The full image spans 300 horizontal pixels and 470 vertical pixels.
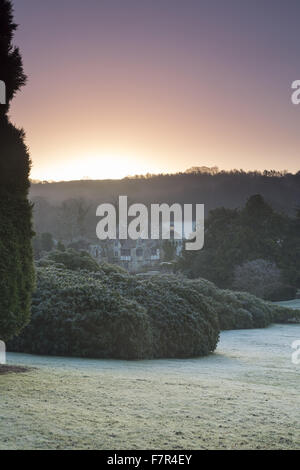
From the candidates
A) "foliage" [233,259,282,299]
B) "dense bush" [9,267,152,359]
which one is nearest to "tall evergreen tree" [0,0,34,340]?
"dense bush" [9,267,152,359]

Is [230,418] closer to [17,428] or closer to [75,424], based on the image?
[75,424]

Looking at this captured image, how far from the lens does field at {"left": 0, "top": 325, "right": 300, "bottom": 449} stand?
5484 mm

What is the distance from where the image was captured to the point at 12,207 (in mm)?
8789

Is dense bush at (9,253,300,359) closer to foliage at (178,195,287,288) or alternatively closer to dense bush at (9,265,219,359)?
dense bush at (9,265,219,359)

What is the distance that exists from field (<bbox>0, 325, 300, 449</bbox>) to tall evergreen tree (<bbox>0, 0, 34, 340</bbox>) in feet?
3.59

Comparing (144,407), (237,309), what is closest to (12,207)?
(144,407)

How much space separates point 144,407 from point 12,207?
3.87m

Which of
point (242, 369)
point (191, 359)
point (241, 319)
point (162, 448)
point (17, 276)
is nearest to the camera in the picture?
point (162, 448)

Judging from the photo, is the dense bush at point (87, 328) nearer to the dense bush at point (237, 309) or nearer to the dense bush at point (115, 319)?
the dense bush at point (115, 319)

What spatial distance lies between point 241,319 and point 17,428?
1925cm

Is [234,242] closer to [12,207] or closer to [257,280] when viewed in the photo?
[257,280]

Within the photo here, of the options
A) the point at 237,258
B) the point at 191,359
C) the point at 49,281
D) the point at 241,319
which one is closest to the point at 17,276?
the point at 49,281

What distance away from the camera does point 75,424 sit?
19.1 ft

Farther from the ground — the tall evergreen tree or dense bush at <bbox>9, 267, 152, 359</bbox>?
the tall evergreen tree
